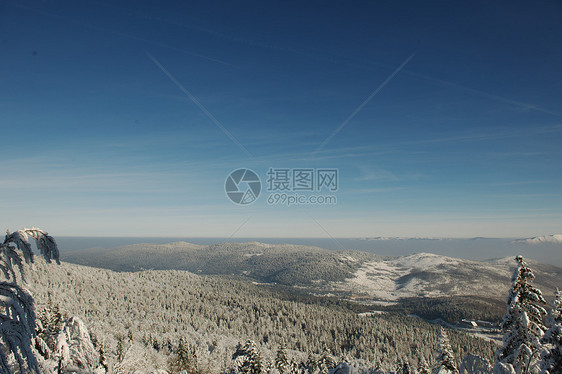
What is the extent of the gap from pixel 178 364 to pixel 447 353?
5412 cm

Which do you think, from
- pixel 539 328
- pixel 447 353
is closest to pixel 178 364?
pixel 447 353

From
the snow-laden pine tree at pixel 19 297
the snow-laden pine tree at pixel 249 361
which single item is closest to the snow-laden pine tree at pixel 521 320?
the snow-laden pine tree at pixel 19 297

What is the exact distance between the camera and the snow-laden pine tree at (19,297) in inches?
217

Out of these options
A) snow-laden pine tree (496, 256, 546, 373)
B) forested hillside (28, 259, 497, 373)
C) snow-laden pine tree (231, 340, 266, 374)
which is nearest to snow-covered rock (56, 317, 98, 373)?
snow-laden pine tree (496, 256, 546, 373)

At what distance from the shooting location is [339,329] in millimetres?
178000

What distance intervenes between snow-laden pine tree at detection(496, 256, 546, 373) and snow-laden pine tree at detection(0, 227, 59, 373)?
786 inches

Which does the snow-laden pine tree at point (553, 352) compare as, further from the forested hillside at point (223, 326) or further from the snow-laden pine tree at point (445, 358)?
the forested hillside at point (223, 326)

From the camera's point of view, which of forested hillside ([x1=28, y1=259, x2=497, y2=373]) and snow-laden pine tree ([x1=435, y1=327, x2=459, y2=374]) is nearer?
snow-laden pine tree ([x1=435, y1=327, x2=459, y2=374])

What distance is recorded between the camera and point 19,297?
589 centimetres

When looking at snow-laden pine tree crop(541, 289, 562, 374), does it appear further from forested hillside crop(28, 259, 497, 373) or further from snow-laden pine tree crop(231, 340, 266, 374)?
forested hillside crop(28, 259, 497, 373)

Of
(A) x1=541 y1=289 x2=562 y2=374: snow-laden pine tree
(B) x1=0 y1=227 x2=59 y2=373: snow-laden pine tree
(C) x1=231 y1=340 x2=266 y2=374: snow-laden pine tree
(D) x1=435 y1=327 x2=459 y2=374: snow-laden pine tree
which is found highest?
(B) x1=0 y1=227 x2=59 y2=373: snow-laden pine tree

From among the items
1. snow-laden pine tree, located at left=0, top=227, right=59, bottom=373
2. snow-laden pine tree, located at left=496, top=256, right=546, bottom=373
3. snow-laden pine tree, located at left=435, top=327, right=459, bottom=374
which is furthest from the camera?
snow-laden pine tree, located at left=435, top=327, right=459, bottom=374

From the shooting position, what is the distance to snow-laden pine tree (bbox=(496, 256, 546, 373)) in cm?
1532

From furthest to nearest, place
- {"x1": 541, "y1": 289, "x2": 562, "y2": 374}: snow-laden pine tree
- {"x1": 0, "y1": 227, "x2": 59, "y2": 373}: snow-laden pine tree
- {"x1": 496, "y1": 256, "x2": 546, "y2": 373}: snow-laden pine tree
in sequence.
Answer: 1. {"x1": 496, "y1": 256, "x2": 546, "y2": 373}: snow-laden pine tree
2. {"x1": 541, "y1": 289, "x2": 562, "y2": 374}: snow-laden pine tree
3. {"x1": 0, "y1": 227, "x2": 59, "y2": 373}: snow-laden pine tree
